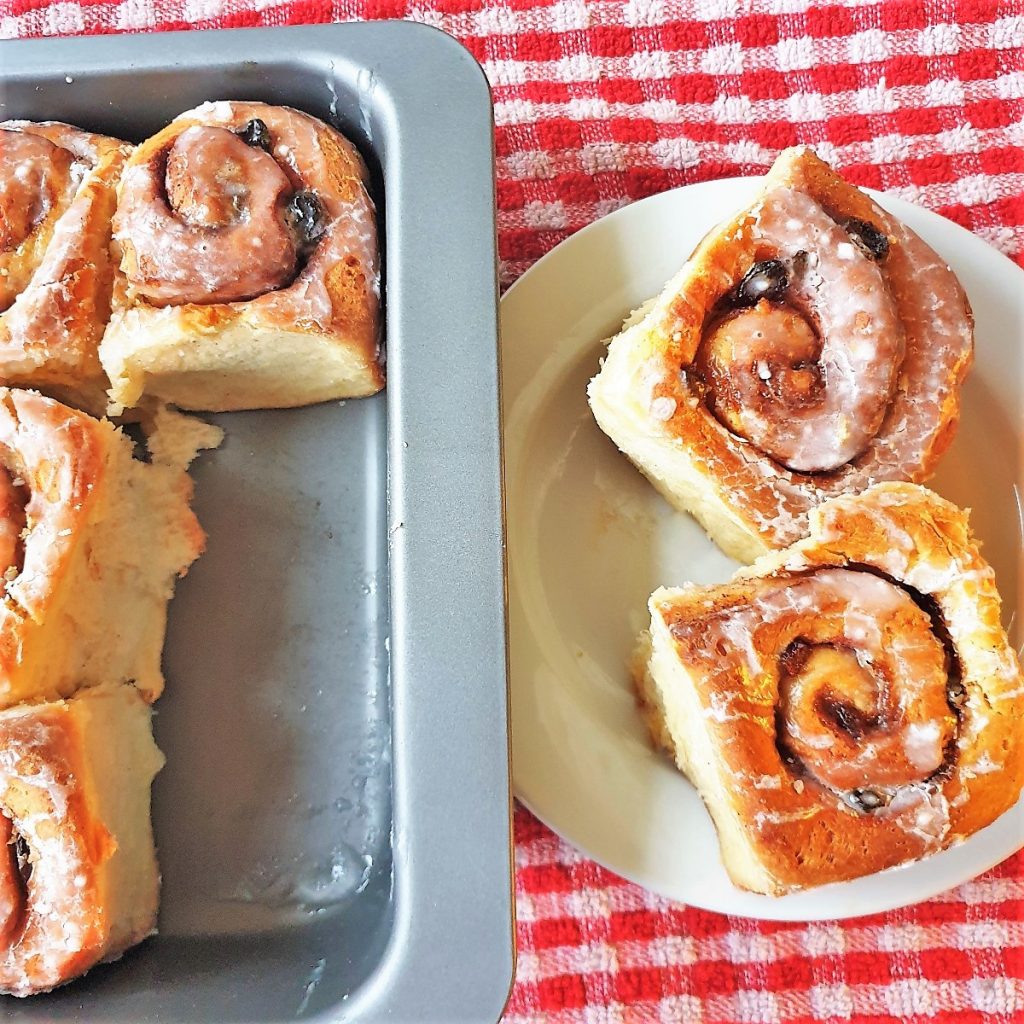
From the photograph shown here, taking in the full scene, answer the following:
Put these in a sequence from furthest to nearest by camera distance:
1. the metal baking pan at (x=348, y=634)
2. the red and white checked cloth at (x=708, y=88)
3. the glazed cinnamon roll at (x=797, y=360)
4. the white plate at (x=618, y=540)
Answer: the red and white checked cloth at (x=708, y=88)
the white plate at (x=618, y=540)
the glazed cinnamon roll at (x=797, y=360)
the metal baking pan at (x=348, y=634)

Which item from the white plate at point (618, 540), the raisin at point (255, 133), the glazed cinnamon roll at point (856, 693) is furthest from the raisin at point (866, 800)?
the raisin at point (255, 133)

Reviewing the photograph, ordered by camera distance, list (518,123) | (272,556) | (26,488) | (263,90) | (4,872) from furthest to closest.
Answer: (518,123) → (272,556) → (263,90) → (26,488) → (4,872)

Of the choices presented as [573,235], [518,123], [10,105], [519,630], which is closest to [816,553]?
[519,630]

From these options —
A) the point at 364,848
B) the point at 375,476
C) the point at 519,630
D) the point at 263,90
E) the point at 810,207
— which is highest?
the point at 263,90

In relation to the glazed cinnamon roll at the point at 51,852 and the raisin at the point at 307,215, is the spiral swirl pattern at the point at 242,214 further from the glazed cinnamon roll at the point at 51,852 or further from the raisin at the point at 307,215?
the glazed cinnamon roll at the point at 51,852

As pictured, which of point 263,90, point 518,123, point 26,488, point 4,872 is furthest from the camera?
point 518,123

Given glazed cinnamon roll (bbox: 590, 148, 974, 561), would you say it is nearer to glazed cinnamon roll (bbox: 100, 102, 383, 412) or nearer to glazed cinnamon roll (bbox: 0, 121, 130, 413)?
glazed cinnamon roll (bbox: 100, 102, 383, 412)

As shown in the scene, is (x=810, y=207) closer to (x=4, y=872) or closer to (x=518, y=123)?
(x=518, y=123)

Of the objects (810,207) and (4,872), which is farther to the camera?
(810,207)
